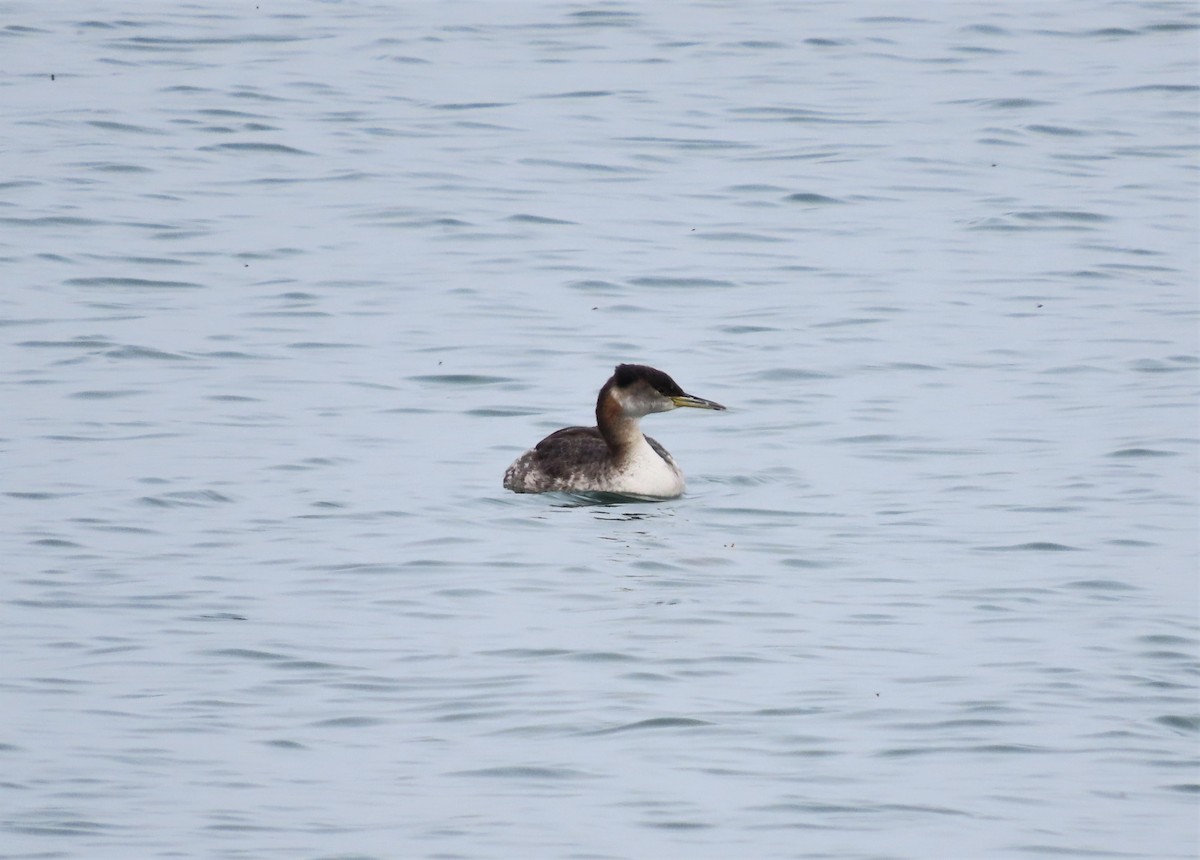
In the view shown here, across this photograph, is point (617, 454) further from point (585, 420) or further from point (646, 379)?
point (585, 420)

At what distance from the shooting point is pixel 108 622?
10.1 meters

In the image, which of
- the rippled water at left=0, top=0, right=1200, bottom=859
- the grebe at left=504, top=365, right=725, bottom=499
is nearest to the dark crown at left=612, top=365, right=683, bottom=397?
the grebe at left=504, top=365, right=725, bottom=499

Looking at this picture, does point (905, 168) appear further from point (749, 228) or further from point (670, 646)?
point (670, 646)

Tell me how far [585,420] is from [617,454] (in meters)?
2.08

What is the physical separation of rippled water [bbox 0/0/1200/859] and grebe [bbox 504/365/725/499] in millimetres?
205

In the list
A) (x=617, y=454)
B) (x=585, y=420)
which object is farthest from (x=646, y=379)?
(x=585, y=420)

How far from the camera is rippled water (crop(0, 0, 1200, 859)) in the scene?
813 cm

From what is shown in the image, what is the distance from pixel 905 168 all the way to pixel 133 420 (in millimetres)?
11220

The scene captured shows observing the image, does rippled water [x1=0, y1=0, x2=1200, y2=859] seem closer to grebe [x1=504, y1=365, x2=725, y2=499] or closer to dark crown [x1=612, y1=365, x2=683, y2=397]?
grebe [x1=504, y1=365, x2=725, y2=499]

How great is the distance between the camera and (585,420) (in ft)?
50.6

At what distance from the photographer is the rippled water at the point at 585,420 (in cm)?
813

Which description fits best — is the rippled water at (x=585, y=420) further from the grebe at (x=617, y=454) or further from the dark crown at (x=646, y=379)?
the dark crown at (x=646, y=379)

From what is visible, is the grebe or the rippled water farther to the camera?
the grebe

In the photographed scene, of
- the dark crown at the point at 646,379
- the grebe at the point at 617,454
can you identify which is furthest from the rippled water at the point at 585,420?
the dark crown at the point at 646,379
